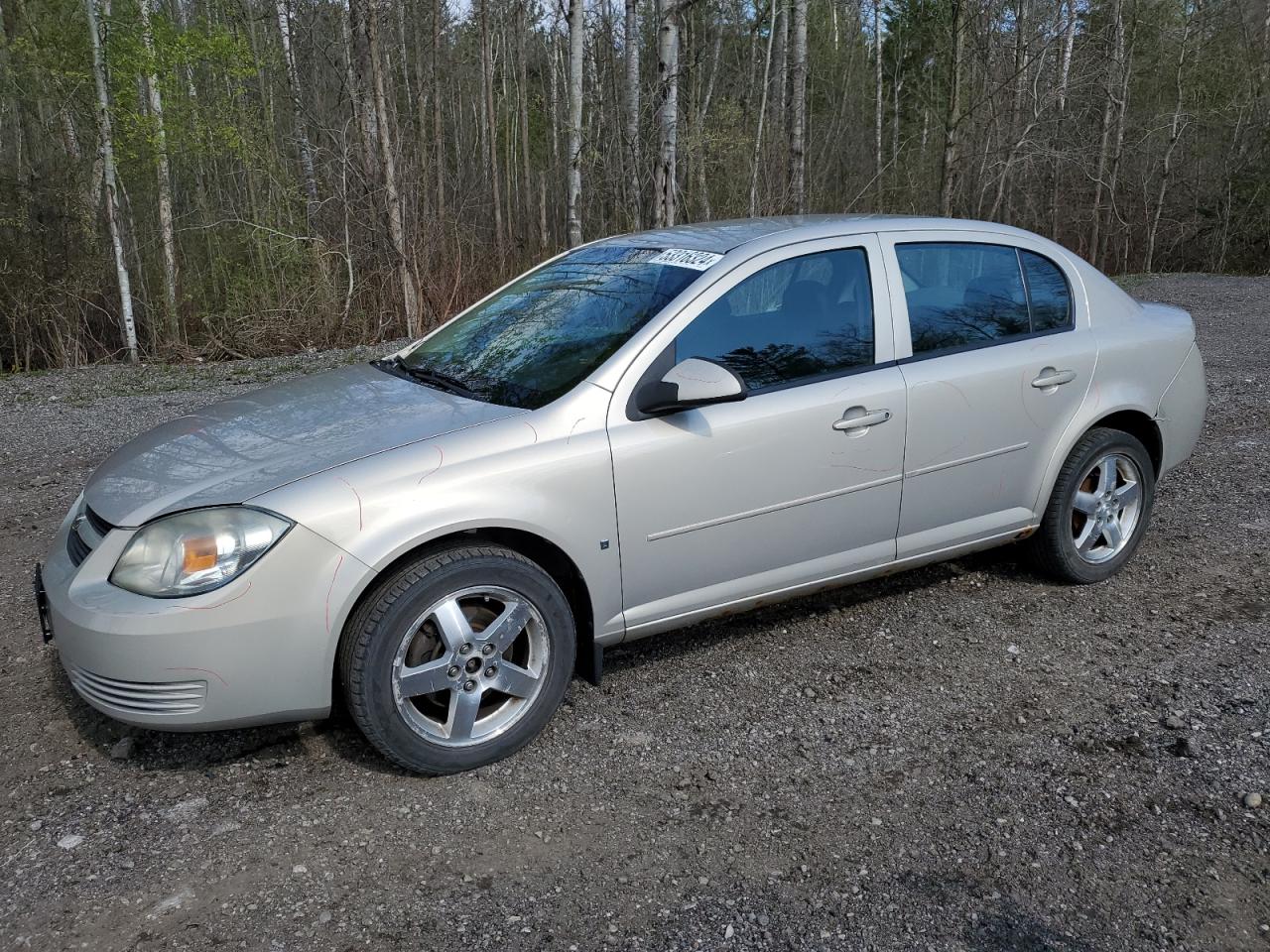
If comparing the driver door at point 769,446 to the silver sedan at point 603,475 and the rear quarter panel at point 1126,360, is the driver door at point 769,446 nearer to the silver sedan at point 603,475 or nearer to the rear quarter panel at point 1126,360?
the silver sedan at point 603,475

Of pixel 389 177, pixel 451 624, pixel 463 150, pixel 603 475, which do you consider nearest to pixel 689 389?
pixel 603 475

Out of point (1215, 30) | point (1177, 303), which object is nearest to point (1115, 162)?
point (1215, 30)

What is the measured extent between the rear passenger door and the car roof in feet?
0.22

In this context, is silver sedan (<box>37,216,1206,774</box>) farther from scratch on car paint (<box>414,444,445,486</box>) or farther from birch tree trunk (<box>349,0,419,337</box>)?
birch tree trunk (<box>349,0,419,337</box>)

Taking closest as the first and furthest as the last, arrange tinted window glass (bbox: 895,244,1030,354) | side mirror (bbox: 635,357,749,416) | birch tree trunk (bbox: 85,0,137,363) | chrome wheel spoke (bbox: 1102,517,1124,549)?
1. side mirror (bbox: 635,357,749,416)
2. tinted window glass (bbox: 895,244,1030,354)
3. chrome wheel spoke (bbox: 1102,517,1124,549)
4. birch tree trunk (bbox: 85,0,137,363)

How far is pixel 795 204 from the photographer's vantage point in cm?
1541

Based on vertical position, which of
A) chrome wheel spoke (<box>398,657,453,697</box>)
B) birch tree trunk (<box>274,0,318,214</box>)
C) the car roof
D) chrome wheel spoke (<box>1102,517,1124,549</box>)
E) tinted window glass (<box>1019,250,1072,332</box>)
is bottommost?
chrome wheel spoke (<box>1102,517,1124,549</box>)

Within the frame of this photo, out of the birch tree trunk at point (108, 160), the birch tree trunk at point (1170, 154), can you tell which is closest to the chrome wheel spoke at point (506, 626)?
the birch tree trunk at point (108, 160)

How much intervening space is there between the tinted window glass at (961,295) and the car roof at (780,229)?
0.11m

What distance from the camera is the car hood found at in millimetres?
3121

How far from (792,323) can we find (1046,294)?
1369 mm

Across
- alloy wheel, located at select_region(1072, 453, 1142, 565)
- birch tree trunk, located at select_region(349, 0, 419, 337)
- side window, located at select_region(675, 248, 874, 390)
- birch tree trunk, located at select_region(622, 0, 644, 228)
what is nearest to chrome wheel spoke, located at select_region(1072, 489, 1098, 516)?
alloy wheel, located at select_region(1072, 453, 1142, 565)

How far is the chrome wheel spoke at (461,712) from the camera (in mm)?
3232

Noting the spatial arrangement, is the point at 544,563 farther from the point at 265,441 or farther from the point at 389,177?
the point at 389,177
